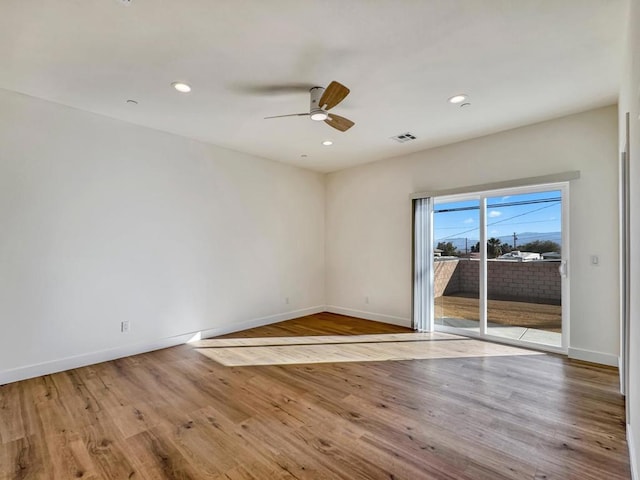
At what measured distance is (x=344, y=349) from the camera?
160 inches

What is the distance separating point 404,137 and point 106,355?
470 centimetres

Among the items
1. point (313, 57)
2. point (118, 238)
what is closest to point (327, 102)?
point (313, 57)

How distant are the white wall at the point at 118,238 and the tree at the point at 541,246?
3776mm

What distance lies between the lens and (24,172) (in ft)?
10.3

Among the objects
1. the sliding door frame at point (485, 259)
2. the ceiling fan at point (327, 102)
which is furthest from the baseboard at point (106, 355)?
the ceiling fan at point (327, 102)

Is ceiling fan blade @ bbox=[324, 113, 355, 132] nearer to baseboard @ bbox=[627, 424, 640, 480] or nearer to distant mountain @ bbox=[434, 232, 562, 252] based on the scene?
distant mountain @ bbox=[434, 232, 562, 252]

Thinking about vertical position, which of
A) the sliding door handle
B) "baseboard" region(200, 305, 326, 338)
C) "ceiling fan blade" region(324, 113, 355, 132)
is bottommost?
"baseboard" region(200, 305, 326, 338)

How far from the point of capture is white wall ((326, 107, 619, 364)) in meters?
3.45

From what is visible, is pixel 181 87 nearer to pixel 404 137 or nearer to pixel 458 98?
pixel 458 98

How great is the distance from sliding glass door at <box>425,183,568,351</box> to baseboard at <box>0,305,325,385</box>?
314 cm

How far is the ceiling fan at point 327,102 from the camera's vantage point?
2530mm

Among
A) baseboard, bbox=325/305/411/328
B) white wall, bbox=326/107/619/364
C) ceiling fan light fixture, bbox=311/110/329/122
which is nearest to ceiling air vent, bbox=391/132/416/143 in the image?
white wall, bbox=326/107/619/364

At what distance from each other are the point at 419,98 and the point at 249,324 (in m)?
4.07

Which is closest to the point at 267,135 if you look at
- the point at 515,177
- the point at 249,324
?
the point at 249,324
